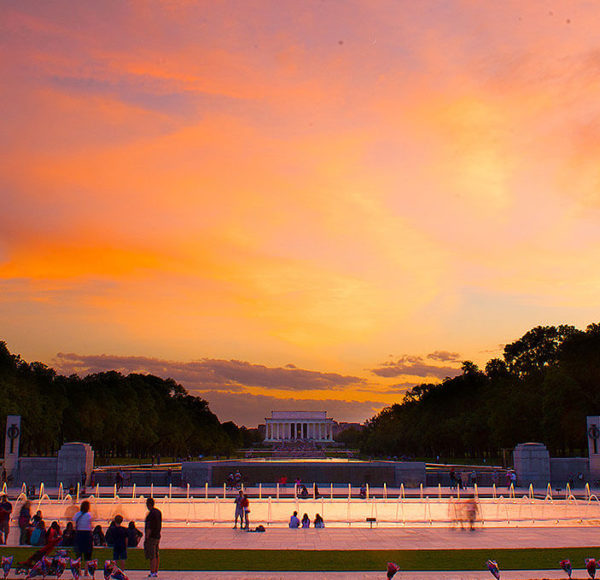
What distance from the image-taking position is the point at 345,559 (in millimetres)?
20250

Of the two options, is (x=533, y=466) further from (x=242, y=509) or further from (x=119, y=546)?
(x=119, y=546)

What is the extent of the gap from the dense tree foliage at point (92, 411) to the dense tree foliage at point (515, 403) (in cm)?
4187

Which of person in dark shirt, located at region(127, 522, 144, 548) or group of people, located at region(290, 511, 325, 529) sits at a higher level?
person in dark shirt, located at region(127, 522, 144, 548)

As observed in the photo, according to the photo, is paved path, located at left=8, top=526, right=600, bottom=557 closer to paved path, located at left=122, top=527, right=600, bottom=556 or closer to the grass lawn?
paved path, located at left=122, top=527, right=600, bottom=556

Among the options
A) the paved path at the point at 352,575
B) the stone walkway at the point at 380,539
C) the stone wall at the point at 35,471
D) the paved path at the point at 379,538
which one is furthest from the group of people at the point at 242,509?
the stone wall at the point at 35,471

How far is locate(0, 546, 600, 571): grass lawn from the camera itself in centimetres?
1900

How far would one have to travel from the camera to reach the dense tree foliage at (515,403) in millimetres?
74500

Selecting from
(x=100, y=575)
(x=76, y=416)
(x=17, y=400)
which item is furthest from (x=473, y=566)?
(x=76, y=416)

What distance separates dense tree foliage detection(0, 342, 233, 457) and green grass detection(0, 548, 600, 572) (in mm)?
58007

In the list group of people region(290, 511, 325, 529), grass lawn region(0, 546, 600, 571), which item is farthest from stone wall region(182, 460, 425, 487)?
grass lawn region(0, 546, 600, 571)

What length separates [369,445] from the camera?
474 feet

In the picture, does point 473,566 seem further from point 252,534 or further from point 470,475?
point 470,475

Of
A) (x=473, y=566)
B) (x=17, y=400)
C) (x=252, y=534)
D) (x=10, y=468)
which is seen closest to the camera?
(x=473, y=566)

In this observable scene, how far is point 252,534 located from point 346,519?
21.5 ft
